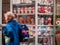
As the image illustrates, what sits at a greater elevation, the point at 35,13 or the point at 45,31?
the point at 35,13

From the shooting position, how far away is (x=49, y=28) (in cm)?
831

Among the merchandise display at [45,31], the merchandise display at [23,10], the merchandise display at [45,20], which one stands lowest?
the merchandise display at [45,31]

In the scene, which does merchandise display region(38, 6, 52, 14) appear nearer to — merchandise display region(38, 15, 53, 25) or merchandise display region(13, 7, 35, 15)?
merchandise display region(38, 15, 53, 25)

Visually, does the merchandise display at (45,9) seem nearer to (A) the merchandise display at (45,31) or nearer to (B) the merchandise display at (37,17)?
(B) the merchandise display at (37,17)

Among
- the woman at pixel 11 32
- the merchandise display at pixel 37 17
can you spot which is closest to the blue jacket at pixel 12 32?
the woman at pixel 11 32

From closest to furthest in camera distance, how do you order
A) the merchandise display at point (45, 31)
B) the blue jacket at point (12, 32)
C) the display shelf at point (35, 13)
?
the blue jacket at point (12, 32) → the display shelf at point (35, 13) → the merchandise display at point (45, 31)

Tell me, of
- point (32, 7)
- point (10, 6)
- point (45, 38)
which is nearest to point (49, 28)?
point (45, 38)

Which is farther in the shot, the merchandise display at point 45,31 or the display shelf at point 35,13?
the merchandise display at point 45,31

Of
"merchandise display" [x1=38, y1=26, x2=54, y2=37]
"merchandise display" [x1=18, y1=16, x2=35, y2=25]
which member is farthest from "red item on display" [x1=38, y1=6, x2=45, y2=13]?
"merchandise display" [x1=38, y1=26, x2=54, y2=37]

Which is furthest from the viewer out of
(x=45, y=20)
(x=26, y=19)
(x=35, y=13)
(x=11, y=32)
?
(x=45, y=20)

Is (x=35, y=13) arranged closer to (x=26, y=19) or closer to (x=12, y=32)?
(x=26, y=19)

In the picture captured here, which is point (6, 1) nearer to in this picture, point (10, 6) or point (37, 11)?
point (10, 6)

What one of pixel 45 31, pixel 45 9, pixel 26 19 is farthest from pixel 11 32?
pixel 45 9

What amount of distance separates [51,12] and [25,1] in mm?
1016
